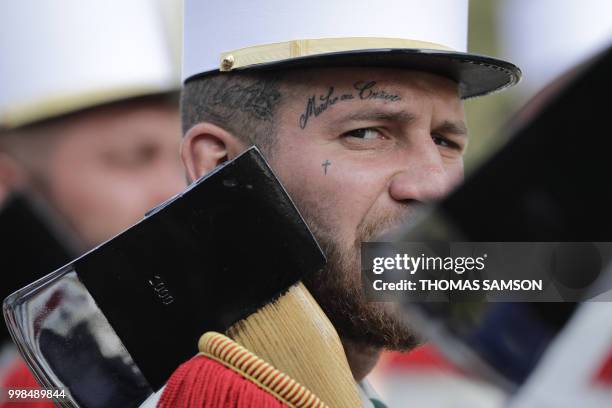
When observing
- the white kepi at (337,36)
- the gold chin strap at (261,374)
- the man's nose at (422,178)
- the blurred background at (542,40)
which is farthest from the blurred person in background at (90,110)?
the gold chin strap at (261,374)

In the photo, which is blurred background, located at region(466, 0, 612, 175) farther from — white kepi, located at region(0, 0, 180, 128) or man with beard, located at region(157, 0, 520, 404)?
white kepi, located at region(0, 0, 180, 128)

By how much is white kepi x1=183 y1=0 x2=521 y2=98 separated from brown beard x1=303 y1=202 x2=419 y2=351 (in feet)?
0.98

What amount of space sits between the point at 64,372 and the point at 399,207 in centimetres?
66

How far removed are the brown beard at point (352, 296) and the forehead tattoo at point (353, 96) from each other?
0.20 metres

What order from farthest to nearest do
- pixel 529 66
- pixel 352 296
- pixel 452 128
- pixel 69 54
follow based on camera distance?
pixel 529 66, pixel 69 54, pixel 452 128, pixel 352 296

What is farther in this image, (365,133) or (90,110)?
(90,110)

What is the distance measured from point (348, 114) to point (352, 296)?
0.34 meters

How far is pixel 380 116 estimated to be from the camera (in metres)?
1.93

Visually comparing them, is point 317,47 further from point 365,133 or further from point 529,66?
point 529,66

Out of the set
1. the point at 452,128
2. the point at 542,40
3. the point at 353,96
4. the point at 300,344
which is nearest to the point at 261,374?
the point at 300,344

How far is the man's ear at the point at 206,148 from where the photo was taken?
80.3 inches

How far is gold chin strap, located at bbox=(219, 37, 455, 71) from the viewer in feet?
6.23

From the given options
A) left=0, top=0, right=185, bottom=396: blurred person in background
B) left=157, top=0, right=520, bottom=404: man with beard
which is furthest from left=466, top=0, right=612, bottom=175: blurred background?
left=0, top=0, right=185, bottom=396: blurred person in background

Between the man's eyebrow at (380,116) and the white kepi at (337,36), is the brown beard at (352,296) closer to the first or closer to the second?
the man's eyebrow at (380,116)
